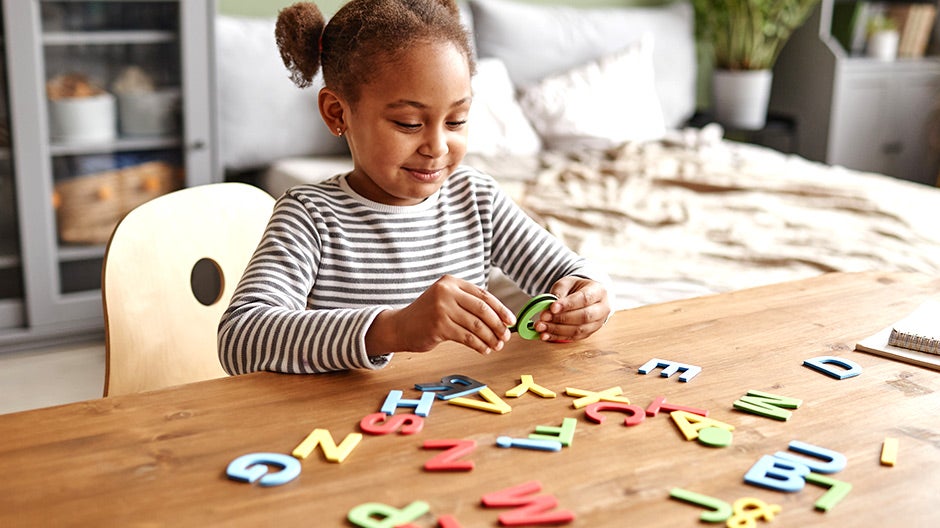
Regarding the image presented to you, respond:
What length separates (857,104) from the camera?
162 inches

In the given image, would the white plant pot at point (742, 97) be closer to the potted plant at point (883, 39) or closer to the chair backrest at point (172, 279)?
the potted plant at point (883, 39)

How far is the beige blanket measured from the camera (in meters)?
1.96

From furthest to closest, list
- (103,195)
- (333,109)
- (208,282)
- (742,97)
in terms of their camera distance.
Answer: (742,97), (103,195), (208,282), (333,109)

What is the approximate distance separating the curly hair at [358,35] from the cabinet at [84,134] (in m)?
1.73

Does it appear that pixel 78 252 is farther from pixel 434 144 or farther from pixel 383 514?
pixel 383 514

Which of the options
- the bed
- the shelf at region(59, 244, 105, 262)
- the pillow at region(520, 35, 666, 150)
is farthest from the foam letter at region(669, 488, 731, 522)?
the pillow at region(520, 35, 666, 150)

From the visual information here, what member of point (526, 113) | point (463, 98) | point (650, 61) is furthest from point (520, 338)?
point (650, 61)

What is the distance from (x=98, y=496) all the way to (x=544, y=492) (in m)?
0.34

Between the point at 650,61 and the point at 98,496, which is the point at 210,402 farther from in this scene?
the point at 650,61

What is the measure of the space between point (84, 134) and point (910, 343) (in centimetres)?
246

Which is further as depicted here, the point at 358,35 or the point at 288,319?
the point at 358,35

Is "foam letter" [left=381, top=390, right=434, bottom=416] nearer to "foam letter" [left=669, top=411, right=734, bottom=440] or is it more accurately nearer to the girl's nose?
"foam letter" [left=669, top=411, right=734, bottom=440]

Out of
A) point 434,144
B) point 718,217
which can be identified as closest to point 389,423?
point 434,144

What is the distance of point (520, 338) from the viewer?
110cm
